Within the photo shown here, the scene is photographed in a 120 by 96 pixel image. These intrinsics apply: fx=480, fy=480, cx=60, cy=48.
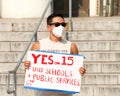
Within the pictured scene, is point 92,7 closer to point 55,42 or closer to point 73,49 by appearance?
point 73,49

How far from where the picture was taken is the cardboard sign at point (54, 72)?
500 cm

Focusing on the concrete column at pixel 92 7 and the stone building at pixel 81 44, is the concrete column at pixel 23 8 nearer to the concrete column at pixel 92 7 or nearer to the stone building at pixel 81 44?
the stone building at pixel 81 44

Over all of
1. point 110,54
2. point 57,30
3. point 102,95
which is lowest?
point 102,95

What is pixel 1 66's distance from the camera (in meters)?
8.52

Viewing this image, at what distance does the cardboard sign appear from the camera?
500cm

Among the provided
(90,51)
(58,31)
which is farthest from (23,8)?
(58,31)

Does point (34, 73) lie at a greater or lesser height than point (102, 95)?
greater

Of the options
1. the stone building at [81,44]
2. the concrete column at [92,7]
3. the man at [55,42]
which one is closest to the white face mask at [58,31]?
the man at [55,42]

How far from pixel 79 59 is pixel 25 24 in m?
4.76

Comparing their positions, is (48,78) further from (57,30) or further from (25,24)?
(25,24)

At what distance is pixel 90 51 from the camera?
8.88 metres

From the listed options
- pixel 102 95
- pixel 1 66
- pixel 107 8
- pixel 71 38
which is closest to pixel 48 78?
pixel 102 95

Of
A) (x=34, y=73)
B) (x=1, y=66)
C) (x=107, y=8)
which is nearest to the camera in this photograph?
(x=34, y=73)

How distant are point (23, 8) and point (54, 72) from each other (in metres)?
6.32
